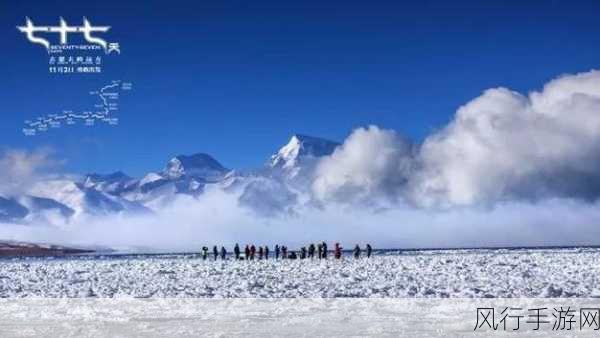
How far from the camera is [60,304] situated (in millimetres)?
21641

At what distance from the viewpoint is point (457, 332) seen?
47.8 feet

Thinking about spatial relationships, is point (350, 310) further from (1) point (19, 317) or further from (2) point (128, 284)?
(2) point (128, 284)

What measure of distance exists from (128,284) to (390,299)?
13025 mm

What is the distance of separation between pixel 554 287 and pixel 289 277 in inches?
474

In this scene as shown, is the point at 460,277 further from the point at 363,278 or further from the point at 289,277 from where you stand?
the point at 289,277

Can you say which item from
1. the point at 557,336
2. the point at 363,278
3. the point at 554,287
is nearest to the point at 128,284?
the point at 363,278

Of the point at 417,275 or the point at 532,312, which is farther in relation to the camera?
the point at 417,275

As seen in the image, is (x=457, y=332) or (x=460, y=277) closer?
(x=457, y=332)

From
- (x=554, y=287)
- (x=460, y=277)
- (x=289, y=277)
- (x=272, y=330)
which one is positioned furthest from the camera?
(x=289, y=277)

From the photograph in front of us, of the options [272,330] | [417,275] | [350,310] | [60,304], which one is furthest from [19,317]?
[417,275]

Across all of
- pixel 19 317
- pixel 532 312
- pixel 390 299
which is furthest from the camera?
pixel 390 299

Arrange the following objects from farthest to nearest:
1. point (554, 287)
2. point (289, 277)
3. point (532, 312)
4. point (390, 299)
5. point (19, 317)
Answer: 1. point (289, 277)
2. point (554, 287)
3. point (390, 299)
4. point (19, 317)
5. point (532, 312)

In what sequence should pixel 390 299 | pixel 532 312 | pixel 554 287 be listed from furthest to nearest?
pixel 554 287, pixel 390 299, pixel 532 312

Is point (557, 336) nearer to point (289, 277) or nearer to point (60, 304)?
point (60, 304)
